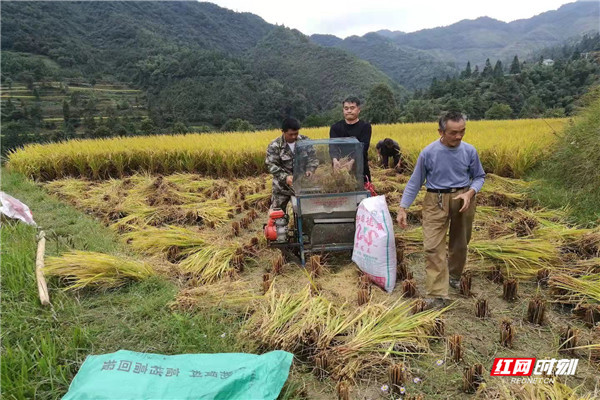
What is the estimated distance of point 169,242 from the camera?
3.81 metres

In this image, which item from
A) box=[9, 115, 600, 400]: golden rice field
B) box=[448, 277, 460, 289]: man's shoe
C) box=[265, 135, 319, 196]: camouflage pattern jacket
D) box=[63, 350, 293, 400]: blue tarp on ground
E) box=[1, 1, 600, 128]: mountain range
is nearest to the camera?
box=[63, 350, 293, 400]: blue tarp on ground

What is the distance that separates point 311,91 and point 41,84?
37927 mm

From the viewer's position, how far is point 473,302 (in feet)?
9.01

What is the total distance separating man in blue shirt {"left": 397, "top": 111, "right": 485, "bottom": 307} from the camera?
2.58 metres

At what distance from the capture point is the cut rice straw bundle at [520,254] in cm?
310

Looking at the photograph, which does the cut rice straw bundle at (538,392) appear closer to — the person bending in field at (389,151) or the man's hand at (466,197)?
the man's hand at (466,197)

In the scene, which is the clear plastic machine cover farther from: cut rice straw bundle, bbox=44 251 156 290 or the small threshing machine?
cut rice straw bundle, bbox=44 251 156 290

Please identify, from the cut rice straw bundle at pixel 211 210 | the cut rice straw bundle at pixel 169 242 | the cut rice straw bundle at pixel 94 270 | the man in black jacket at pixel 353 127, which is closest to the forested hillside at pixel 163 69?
the cut rice straw bundle at pixel 211 210

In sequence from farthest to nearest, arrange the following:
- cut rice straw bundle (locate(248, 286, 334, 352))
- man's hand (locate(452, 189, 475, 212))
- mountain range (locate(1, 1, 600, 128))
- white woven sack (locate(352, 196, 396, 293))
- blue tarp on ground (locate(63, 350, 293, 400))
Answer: mountain range (locate(1, 1, 600, 128)) < white woven sack (locate(352, 196, 396, 293)) < man's hand (locate(452, 189, 475, 212)) < cut rice straw bundle (locate(248, 286, 334, 352)) < blue tarp on ground (locate(63, 350, 293, 400))

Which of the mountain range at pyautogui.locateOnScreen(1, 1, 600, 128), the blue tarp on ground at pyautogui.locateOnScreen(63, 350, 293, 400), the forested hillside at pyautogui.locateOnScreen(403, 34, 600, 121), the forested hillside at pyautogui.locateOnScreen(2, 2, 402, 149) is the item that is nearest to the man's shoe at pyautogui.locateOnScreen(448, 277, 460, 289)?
the blue tarp on ground at pyautogui.locateOnScreen(63, 350, 293, 400)

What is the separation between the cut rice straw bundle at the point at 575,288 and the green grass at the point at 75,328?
2.41 metres

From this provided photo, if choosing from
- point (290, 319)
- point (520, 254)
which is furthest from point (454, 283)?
point (290, 319)

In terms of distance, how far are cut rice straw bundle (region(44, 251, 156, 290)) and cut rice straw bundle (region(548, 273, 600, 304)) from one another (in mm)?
3289

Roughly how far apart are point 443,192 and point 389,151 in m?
5.00
